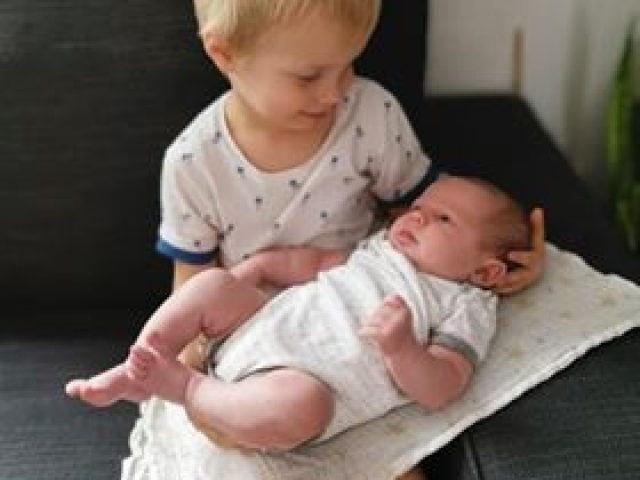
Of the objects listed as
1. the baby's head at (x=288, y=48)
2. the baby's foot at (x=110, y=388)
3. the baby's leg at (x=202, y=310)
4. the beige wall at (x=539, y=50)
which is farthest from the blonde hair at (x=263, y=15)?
the beige wall at (x=539, y=50)

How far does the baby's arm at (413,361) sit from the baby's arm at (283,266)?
219 mm

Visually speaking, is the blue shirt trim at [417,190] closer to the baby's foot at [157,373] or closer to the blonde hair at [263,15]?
Result: the blonde hair at [263,15]

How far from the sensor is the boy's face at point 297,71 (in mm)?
1147

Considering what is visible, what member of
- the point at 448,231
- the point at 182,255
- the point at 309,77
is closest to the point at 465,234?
the point at 448,231

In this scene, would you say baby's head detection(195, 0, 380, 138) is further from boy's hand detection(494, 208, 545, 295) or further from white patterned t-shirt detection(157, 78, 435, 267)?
boy's hand detection(494, 208, 545, 295)

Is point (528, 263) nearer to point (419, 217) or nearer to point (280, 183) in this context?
point (419, 217)

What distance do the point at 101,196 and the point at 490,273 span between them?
0.54 m

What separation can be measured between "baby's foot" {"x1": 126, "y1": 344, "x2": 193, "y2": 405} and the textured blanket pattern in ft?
0.26

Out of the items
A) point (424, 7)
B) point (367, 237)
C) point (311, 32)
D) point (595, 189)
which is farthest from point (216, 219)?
point (595, 189)

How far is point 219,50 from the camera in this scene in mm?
1203

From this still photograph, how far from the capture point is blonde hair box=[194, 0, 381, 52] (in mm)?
1129

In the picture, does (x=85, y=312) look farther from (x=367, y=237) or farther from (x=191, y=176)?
(x=367, y=237)

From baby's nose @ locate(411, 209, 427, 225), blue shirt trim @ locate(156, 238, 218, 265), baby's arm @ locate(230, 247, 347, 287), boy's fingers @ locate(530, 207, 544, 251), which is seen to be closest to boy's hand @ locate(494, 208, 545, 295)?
boy's fingers @ locate(530, 207, 544, 251)

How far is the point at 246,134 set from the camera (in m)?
1.33
